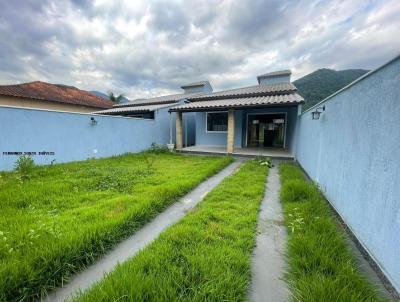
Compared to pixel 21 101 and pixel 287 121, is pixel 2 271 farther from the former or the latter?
pixel 21 101

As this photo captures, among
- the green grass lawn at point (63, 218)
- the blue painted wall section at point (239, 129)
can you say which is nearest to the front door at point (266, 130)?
the blue painted wall section at point (239, 129)

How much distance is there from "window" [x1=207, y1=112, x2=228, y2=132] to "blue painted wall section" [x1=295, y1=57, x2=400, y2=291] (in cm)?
840

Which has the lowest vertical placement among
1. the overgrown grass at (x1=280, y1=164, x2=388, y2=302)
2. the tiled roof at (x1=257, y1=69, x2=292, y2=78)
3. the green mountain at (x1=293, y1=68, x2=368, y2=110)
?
the overgrown grass at (x1=280, y1=164, x2=388, y2=302)

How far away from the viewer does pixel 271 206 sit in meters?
3.62

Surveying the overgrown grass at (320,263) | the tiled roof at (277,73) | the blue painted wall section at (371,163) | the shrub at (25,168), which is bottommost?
the overgrown grass at (320,263)

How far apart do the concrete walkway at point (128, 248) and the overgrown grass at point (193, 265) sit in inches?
9.9

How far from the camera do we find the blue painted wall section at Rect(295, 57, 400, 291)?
1.72 meters

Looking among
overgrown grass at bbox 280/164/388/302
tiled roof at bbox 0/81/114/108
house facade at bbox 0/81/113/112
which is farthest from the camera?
tiled roof at bbox 0/81/114/108

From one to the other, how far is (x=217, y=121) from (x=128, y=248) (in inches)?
414

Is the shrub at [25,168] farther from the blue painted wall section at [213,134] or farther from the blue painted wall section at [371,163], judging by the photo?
the blue painted wall section at [213,134]

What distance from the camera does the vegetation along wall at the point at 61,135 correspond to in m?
5.84

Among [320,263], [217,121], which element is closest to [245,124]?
[217,121]

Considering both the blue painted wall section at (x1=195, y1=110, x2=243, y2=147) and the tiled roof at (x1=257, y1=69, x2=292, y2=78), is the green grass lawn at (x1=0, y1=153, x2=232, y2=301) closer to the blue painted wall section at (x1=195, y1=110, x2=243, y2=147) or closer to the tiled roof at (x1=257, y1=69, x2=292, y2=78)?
the blue painted wall section at (x1=195, y1=110, x2=243, y2=147)

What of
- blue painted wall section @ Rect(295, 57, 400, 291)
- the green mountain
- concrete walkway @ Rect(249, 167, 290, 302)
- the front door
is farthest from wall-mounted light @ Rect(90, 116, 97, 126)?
the green mountain
